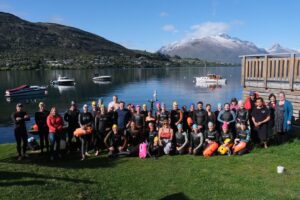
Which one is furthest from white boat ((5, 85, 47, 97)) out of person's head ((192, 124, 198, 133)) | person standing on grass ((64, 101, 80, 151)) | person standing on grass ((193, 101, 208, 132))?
person's head ((192, 124, 198, 133))

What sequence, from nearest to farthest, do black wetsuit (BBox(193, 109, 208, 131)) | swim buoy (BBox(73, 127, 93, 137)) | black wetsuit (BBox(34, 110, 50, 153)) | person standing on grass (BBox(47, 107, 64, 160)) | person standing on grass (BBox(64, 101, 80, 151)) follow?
person standing on grass (BBox(47, 107, 64, 160)), black wetsuit (BBox(34, 110, 50, 153)), swim buoy (BBox(73, 127, 93, 137)), person standing on grass (BBox(64, 101, 80, 151)), black wetsuit (BBox(193, 109, 208, 131))

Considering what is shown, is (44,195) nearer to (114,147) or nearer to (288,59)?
(114,147)

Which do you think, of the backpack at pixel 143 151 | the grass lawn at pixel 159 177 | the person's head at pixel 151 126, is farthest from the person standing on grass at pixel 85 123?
the person's head at pixel 151 126

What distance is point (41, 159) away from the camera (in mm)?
12141

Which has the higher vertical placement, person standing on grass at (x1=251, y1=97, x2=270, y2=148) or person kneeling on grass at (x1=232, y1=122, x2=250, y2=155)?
person standing on grass at (x1=251, y1=97, x2=270, y2=148)

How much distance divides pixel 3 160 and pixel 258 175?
908 centimetres

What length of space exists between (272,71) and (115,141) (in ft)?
25.9

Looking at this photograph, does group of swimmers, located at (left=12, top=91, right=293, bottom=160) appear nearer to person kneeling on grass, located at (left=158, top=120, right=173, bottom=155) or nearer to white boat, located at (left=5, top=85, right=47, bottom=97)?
person kneeling on grass, located at (left=158, top=120, right=173, bottom=155)

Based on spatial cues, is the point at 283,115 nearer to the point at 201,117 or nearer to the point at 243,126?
the point at 243,126

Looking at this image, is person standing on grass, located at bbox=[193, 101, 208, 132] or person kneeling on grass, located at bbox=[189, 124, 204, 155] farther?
person standing on grass, located at bbox=[193, 101, 208, 132]

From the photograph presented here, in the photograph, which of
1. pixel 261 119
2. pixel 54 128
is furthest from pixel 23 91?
pixel 261 119

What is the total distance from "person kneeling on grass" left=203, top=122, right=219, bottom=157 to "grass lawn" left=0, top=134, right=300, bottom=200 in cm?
50

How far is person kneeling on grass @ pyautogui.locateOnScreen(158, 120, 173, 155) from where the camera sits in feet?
41.3

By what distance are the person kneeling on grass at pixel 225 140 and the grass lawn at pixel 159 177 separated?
427 millimetres
